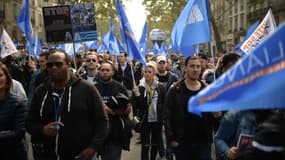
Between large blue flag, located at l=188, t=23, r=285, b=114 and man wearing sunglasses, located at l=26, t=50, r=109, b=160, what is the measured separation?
6.99 ft

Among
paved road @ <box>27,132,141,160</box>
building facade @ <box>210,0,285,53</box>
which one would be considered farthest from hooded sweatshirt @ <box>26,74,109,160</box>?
building facade @ <box>210,0,285,53</box>

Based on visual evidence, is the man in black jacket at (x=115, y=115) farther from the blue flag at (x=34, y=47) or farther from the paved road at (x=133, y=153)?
the blue flag at (x=34, y=47)

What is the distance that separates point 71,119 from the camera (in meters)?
3.81

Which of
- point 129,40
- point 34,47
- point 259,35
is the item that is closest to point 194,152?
point 259,35

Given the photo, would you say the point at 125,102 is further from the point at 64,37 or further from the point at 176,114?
the point at 64,37

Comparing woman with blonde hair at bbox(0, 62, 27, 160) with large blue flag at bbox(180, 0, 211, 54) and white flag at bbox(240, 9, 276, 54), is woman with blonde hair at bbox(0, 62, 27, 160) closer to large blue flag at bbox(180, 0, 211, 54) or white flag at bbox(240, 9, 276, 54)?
large blue flag at bbox(180, 0, 211, 54)

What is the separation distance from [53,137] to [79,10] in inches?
413

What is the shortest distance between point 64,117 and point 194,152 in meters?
1.67

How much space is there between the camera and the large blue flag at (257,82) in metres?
1.65

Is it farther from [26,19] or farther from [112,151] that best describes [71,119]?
[26,19]

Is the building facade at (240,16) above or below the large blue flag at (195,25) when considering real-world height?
above

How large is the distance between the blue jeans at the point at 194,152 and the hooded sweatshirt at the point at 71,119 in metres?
1.16

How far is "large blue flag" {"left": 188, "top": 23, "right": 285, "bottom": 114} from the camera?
165 cm

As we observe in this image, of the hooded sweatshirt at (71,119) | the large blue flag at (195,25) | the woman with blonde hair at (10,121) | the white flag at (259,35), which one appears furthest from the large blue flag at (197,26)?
the woman with blonde hair at (10,121)
